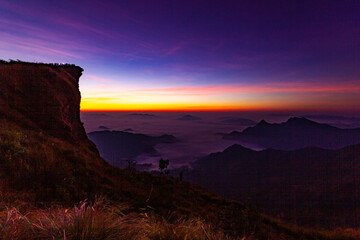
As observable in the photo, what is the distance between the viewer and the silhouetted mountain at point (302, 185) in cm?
6376

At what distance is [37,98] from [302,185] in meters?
136

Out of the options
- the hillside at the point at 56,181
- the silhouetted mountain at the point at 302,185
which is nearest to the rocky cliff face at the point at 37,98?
the hillside at the point at 56,181

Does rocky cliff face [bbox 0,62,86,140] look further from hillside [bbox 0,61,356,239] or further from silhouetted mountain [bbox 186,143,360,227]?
silhouetted mountain [bbox 186,143,360,227]

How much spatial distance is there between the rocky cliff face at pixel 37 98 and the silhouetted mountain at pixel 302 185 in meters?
42.5

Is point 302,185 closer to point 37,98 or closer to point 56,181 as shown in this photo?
point 37,98

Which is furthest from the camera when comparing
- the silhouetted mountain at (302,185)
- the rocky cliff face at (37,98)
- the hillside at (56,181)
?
the silhouetted mountain at (302,185)

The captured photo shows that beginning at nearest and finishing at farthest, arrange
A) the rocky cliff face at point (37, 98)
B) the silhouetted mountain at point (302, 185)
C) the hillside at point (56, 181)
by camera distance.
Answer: the hillside at point (56, 181)
the rocky cliff face at point (37, 98)
the silhouetted mountain at point (302, 185)

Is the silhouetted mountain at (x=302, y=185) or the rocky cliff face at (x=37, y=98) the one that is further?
the silhouetted mountain at (x=302, y=185)

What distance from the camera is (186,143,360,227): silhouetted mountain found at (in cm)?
6376

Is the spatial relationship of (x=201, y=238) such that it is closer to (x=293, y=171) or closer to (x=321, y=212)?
(x=321, y=212)

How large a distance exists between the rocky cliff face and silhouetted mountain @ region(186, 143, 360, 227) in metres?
42.5

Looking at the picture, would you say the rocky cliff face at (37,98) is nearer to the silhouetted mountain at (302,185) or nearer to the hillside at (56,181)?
the hillside at (56,181)

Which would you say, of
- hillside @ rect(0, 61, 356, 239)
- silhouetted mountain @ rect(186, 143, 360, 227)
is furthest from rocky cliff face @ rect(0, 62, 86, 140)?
silhouetted mountain @ rect(186, 143, 360, 227)

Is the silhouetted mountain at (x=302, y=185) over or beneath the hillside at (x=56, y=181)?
beneath
